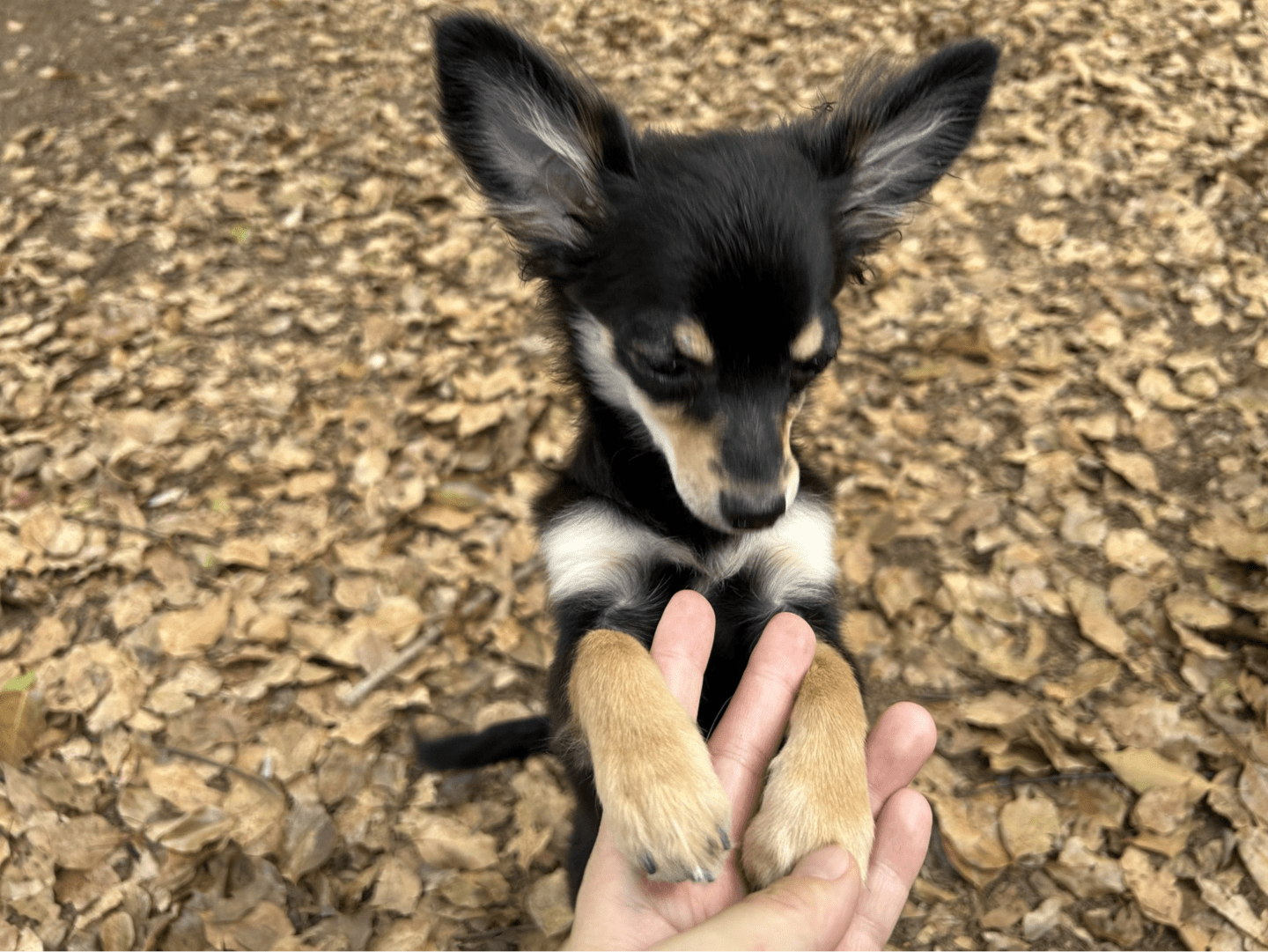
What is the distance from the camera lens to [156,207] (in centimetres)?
570

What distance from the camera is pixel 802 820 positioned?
6.22 feet

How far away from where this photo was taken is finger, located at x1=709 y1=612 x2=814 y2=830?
7.32ft

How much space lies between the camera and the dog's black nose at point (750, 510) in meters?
2.12

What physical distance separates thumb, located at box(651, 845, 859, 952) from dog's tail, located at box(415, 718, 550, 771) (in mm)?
1258

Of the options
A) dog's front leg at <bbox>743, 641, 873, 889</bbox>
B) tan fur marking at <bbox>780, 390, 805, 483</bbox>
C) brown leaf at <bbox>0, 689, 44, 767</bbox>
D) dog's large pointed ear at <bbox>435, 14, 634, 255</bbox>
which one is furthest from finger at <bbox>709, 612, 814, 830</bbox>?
brown leaf at <bbox>0, 689, 44, 767</bbox>

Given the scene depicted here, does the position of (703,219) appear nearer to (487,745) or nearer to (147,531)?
(487,745)

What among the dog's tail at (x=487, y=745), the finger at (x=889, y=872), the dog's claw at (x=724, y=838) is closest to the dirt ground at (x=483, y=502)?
the dog's tail at (x=487, y=745)

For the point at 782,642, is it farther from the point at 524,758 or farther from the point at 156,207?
the point at 156,207

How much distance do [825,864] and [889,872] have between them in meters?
0.53

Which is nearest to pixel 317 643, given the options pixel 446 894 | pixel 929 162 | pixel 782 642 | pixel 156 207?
pixel 446 894

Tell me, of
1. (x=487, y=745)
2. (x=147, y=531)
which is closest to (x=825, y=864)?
(x=487, y=745)

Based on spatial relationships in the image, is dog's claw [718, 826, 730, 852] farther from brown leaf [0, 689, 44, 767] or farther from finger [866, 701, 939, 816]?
brown leaf [0, 689, 44, 767]

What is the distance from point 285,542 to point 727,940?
309 cm

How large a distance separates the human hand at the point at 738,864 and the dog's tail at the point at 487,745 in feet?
2.77
